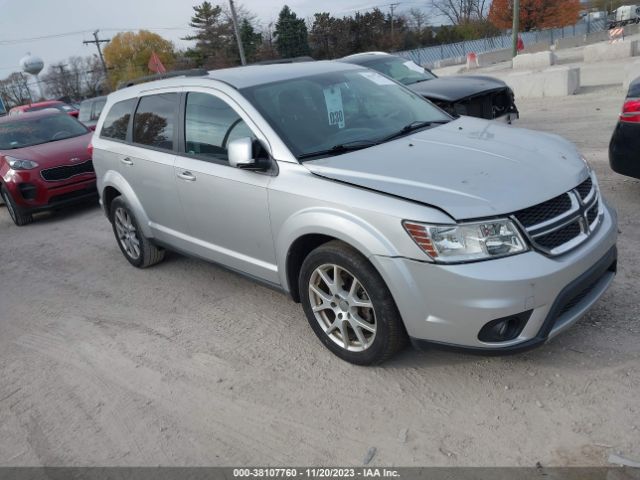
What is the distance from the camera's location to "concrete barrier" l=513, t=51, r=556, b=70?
19609mm

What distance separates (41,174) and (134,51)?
272ft

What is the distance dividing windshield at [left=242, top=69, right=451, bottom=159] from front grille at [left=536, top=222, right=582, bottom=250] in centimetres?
132

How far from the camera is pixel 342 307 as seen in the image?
10.8 ft

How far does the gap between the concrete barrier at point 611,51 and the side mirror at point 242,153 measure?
65.2 feet

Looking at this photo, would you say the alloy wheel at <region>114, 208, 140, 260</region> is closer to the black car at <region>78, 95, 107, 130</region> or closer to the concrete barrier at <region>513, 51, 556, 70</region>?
the black car at <region>78, 95, 107, 130</region>

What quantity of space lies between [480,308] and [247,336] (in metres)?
1.88

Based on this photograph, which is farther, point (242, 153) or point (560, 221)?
point (242, 153)

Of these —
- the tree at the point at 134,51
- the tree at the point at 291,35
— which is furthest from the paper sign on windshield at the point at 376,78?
the tree at the point at 134,51

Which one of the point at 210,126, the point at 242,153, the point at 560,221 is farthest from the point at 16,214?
the point at 560,221

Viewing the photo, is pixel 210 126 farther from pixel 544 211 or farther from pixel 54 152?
pixel 54 152

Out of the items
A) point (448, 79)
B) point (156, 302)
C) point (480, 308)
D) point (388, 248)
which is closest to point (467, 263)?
point (480, 308)

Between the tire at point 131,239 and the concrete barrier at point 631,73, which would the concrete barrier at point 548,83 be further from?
the tire at point 131,239

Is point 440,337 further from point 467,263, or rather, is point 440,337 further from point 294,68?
point 294,68

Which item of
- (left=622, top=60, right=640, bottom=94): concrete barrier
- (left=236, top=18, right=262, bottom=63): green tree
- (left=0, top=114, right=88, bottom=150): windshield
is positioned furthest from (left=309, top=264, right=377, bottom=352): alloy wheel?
(left=236, top=18, right=262, bottom=63): green tree
